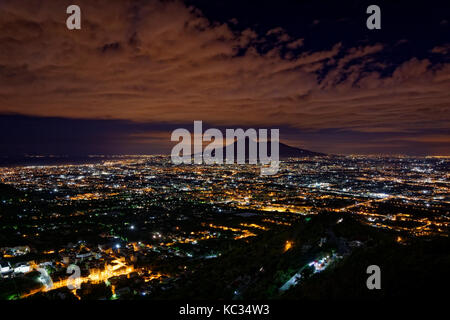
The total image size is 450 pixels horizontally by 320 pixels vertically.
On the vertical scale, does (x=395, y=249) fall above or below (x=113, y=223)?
above

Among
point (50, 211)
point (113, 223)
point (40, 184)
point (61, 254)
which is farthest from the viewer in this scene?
point (40, 184)

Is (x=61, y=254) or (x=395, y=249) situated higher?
(x=395, y=249)
